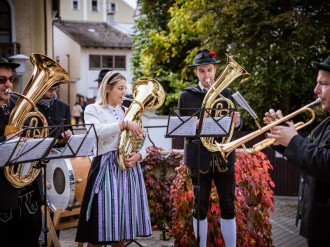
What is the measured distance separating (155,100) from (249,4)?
6731 millimetres

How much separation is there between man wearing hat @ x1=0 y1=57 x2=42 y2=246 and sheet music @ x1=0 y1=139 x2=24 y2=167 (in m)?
0.27

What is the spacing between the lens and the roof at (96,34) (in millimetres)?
41219

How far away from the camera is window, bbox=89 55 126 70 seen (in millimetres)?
41375

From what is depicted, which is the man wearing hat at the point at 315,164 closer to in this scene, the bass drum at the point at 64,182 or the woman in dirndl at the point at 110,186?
the woman in dirndl at the point at 110,186

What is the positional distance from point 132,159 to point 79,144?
2.89ft

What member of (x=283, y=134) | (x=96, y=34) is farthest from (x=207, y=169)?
(x=96, y=34)

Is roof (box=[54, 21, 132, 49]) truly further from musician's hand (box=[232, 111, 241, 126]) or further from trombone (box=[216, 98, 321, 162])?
trombone (box=[216, 98, 321, 162])

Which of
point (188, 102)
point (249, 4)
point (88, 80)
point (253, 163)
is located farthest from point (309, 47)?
point (88, 80)

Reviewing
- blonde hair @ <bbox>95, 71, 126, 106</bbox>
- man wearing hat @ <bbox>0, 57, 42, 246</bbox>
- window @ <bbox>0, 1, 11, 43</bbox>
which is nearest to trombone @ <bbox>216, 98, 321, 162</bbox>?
blonde hair @ <bbox>95, 71, 126, 106</bbox>

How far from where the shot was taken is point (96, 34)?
4331cm

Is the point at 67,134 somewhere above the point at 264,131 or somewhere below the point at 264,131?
below

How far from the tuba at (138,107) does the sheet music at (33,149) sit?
1.18m

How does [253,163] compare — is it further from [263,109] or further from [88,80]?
[88,80]

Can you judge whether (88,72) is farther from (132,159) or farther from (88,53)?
(132,159)
